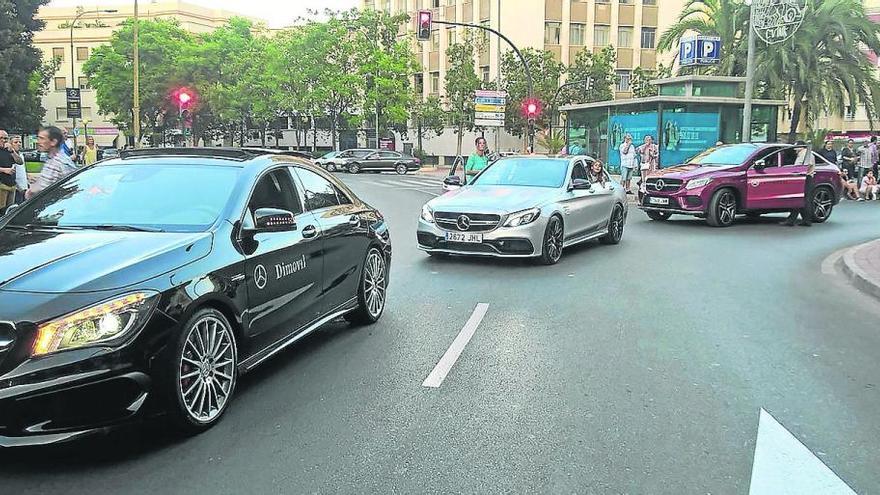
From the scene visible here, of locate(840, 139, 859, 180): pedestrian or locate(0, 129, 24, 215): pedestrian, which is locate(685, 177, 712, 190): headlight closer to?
locate(0, 129, 24, 215): pedestrian

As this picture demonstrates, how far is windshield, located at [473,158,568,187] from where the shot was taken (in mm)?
11727

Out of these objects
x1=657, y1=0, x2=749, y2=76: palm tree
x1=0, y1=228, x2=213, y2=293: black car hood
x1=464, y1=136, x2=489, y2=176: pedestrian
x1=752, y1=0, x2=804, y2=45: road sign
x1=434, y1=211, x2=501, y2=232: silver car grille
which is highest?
x1=657, y1=0, x2=749, y2=76: palm tree

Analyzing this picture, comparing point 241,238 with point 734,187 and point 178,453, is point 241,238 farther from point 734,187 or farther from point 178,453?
point 734,187

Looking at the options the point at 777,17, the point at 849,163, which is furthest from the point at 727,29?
the point at 777,17

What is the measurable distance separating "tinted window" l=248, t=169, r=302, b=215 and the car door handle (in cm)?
15

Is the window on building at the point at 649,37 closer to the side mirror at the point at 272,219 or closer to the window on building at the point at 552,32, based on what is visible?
the window on building at the point at 552,32

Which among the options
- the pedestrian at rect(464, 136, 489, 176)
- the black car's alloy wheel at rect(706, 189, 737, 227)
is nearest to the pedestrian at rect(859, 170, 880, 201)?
the black car's alloy wheel at rect(706, 189, 737, 227)

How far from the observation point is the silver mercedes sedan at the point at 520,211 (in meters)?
10.4

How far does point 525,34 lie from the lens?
54.2 m

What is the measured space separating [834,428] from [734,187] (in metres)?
12.2

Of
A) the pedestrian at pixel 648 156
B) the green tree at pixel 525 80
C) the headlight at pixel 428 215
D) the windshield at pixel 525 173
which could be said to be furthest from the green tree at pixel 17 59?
the headlight at pixel 428 215

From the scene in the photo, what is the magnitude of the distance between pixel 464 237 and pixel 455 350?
427 cm

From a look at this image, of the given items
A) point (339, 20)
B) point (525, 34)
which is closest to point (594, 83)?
point (525, 34)

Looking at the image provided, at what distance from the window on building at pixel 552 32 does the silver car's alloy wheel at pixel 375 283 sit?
166 feet
